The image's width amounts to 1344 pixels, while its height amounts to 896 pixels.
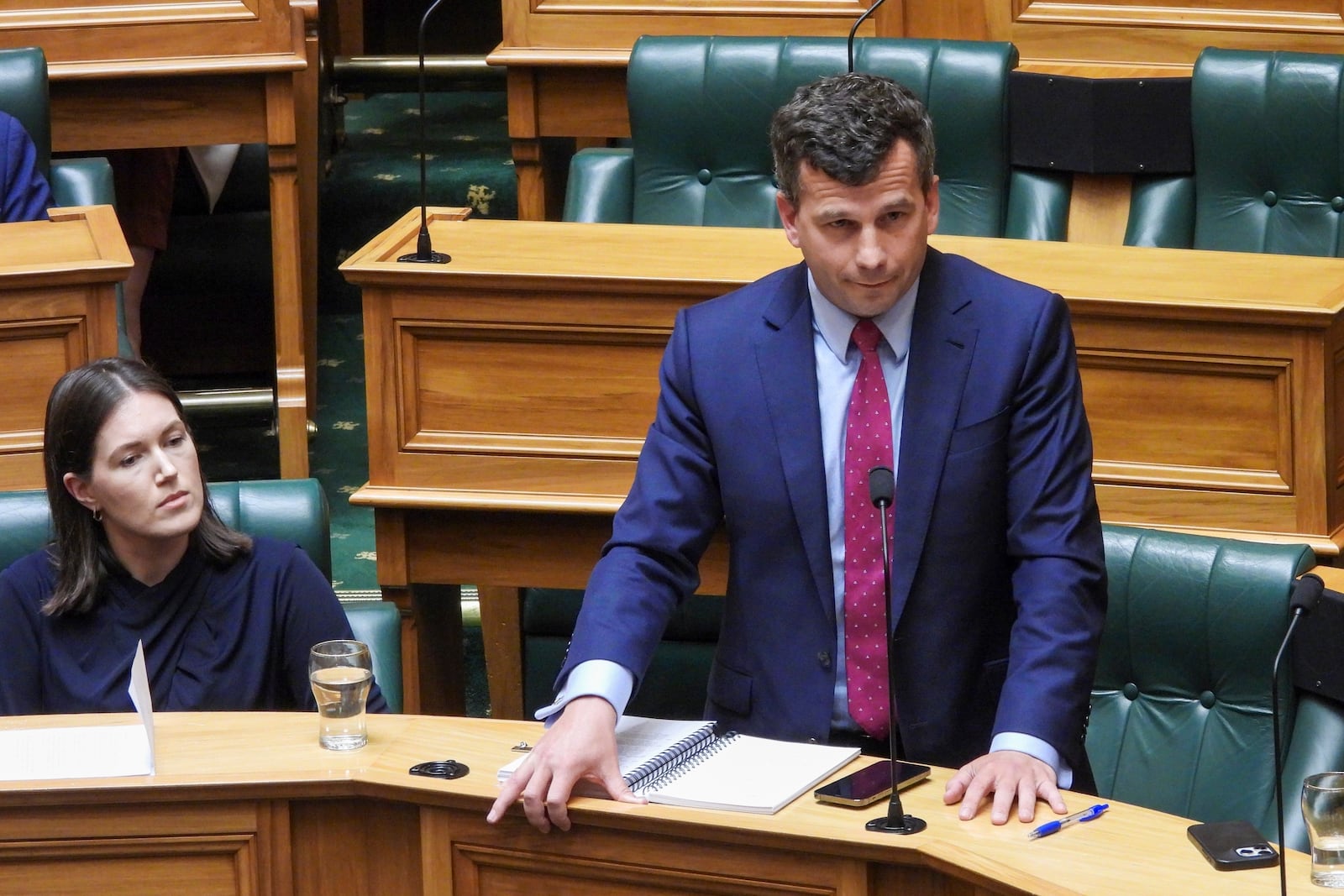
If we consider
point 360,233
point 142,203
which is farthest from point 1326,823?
point 360,233

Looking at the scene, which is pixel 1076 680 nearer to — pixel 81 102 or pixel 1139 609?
pixel 1139 609

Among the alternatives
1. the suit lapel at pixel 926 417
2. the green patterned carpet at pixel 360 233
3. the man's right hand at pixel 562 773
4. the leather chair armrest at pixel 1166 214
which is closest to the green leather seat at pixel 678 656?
the green patterned carpet at pixel 360 233

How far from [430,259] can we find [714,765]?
4.98ft

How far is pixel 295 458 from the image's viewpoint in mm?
3881

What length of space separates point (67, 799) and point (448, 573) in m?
1.41

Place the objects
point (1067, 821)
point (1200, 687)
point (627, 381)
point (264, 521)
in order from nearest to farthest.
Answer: point (1067, 821)
point (1200, 687)
point (264, 521)
point (627, 381)

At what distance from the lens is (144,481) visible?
2143mm

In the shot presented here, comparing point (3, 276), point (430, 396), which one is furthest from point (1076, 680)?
point (3, 276)

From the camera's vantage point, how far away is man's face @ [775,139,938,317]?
1.78 metres

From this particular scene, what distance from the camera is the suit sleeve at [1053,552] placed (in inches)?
67.8

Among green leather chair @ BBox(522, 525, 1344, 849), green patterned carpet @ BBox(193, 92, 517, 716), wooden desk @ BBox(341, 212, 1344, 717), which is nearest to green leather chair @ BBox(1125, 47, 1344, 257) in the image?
wooden desk @ BBox(341, 212, 1344, 717)

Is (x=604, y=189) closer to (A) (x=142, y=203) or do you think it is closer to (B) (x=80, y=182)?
(B) (x=80, y=182)

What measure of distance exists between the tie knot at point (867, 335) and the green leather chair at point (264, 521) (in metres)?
0.77

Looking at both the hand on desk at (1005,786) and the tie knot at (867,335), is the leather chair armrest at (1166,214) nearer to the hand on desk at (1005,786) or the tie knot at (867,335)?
the tie knot at (867,335)
